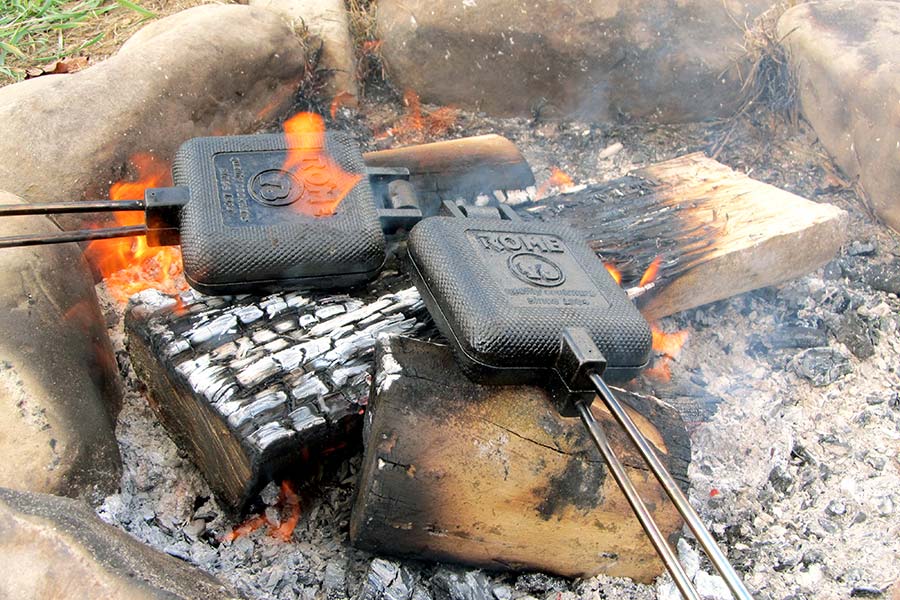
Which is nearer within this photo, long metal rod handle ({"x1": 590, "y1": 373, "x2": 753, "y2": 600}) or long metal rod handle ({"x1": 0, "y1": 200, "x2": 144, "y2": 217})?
long metal rod handle ({"x1": 590, "y1": 373, "x2": 753, "y2": 600})

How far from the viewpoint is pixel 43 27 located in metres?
3.88

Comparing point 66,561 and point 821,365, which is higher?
point 66,561

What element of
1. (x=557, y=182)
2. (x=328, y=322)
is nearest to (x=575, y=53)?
(x=557, y=182)

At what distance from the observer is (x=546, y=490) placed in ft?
5.81

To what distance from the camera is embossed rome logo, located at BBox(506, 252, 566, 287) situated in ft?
6.03

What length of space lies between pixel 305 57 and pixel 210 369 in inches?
85.7

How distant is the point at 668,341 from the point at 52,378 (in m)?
2.05

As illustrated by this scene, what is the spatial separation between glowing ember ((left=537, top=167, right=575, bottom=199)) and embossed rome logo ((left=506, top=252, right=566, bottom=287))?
1603 mm

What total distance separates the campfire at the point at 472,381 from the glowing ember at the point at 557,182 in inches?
27.6

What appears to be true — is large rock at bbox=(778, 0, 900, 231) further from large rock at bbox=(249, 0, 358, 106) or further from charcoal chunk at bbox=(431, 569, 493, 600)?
charcoal chunk at bbox=(431, 569, 493, 600)

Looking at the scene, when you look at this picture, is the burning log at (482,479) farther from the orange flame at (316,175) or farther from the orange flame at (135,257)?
the orange flame at (135,257)

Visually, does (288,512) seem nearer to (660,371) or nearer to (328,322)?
(328,322)

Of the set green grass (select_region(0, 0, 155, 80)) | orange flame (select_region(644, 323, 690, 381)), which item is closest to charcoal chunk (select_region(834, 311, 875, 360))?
orange flame (select_region(644, 323, 690, 381))

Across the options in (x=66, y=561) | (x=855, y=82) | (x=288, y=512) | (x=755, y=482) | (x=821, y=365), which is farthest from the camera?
(x=855, y=82)
